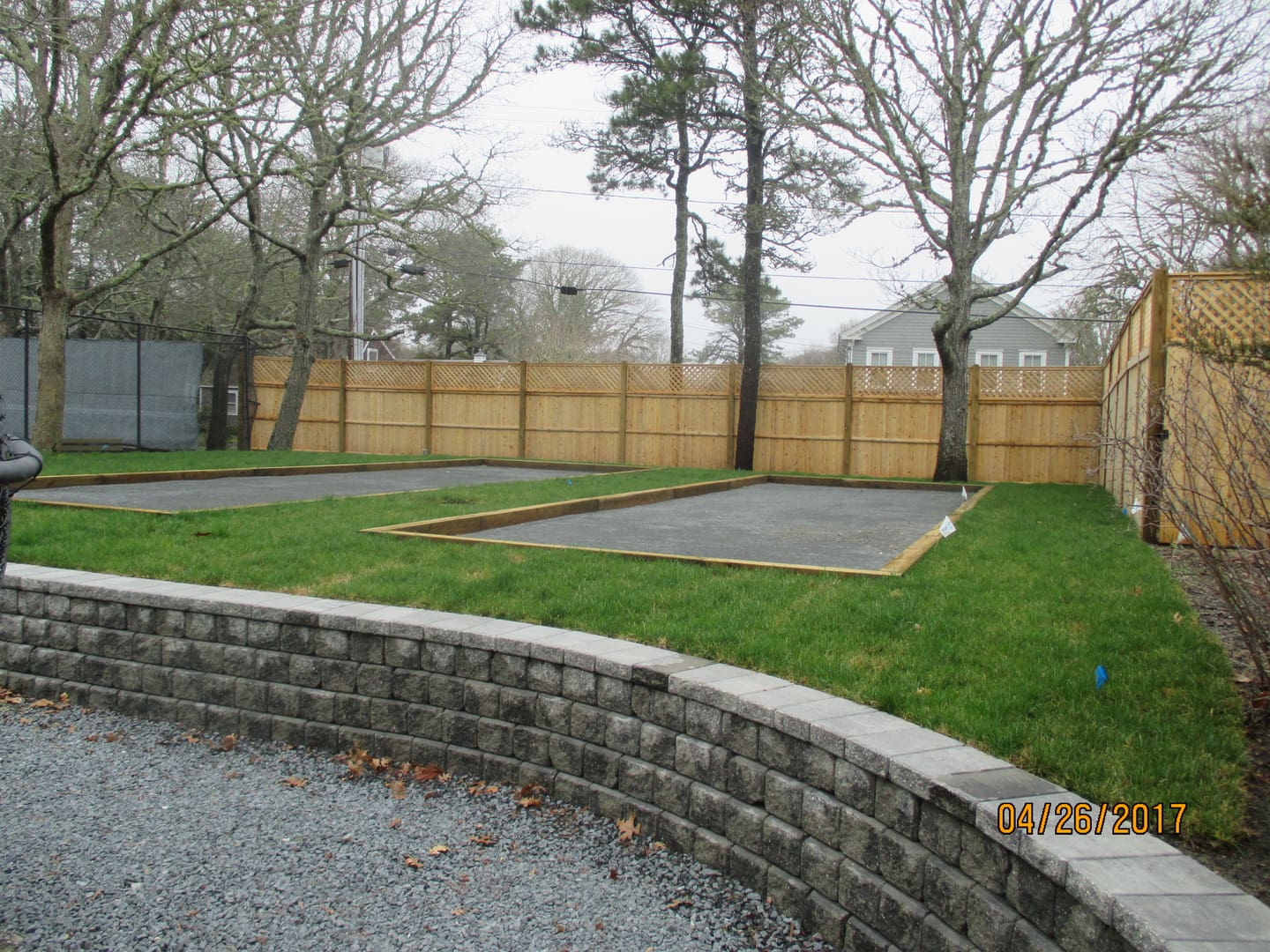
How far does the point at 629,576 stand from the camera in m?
5.00

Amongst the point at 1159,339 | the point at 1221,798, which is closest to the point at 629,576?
the point at 1221,798

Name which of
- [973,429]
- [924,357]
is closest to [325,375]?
[973,429]

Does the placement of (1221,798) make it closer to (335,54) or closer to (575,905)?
(575,905)

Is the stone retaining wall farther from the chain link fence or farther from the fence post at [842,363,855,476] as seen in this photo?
the fence post at [842,363,855,476]

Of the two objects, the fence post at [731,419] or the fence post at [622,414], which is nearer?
the fence post at [731,419]

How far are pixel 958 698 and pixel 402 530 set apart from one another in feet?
13.8

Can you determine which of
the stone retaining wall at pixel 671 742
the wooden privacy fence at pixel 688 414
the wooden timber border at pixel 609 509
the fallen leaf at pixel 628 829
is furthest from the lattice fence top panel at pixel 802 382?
the fallen leaf at pixel 628 829

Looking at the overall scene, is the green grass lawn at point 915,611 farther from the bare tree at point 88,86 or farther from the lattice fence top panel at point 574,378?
the lattice fence top panel at point 574,378

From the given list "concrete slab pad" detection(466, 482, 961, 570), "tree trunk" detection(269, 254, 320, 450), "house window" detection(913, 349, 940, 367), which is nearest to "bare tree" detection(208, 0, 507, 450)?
"tree trunk" detection(269, 254, 320, 450)

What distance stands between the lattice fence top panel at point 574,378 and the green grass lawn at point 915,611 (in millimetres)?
10581

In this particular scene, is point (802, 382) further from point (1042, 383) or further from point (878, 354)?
point (878, 354)

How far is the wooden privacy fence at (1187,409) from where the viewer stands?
10.2ft

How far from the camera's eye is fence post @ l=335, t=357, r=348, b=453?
19.2 metres

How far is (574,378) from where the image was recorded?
18047 millimetres
